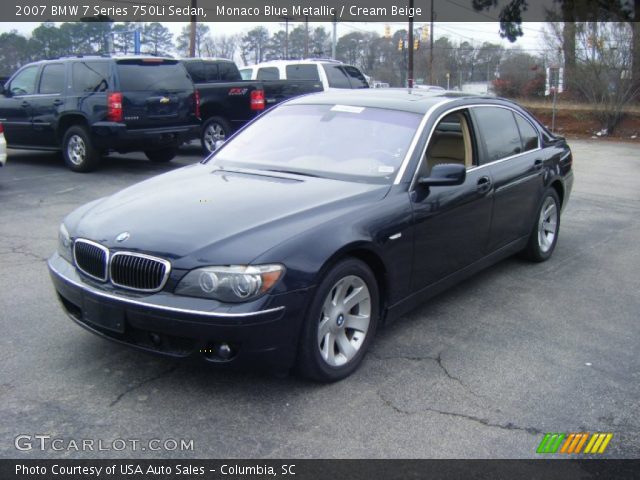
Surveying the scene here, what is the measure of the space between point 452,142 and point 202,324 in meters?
2.71

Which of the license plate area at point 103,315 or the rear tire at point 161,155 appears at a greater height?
the rear tire at point 161,155

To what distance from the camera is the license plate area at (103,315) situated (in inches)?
139

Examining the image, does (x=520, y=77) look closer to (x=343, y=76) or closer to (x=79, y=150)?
(x=343, y=76)

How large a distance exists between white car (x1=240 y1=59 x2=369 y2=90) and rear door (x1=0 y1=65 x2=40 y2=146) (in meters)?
6.40

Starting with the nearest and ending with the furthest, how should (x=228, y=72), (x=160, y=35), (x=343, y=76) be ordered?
(x=228, y=72)
(x=343, y=76)
(x=160, y=35)

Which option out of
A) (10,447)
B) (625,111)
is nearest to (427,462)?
(10,447)

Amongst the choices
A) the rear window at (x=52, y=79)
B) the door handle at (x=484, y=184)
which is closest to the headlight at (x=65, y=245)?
the door handle at (x=484, y=184)

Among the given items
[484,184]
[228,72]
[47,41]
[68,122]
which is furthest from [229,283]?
[47,41]

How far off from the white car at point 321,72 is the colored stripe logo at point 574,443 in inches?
520

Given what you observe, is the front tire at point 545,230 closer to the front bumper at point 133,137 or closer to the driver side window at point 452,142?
the driver side window at point 452,142

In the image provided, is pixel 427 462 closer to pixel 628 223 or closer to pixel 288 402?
pixel 288 402

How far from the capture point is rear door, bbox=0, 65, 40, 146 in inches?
478

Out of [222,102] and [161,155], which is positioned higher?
[222,102]

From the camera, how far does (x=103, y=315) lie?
360 centimetres
